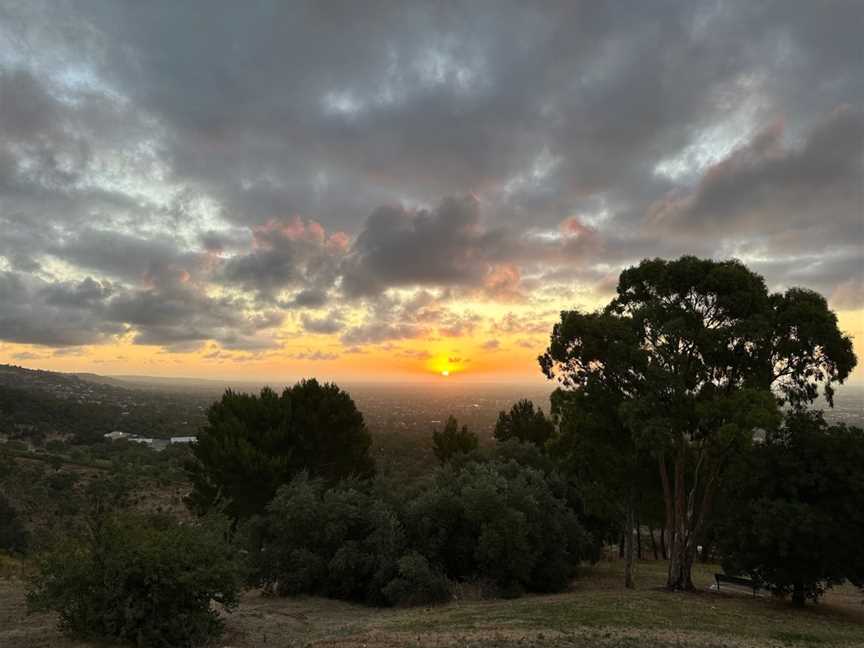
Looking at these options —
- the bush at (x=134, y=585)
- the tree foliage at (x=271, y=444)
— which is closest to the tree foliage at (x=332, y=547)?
the tree foliage at (x=271, y=444)

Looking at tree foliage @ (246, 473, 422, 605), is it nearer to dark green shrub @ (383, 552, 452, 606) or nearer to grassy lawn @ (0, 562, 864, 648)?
dark green shrub @ (383, 552, 452, 606)

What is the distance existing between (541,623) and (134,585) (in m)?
9.38

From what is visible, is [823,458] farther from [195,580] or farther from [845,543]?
[195,580]

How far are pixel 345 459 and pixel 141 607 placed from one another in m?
23.5

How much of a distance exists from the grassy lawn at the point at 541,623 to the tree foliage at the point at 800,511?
1.33m

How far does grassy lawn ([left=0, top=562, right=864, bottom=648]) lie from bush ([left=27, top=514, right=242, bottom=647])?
682 millimetres

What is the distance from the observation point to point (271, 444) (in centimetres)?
3180

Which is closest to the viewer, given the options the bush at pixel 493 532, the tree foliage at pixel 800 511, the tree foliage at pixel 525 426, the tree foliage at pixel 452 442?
the tree foliage at pixel 800 511

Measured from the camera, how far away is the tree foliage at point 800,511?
16.1 metres

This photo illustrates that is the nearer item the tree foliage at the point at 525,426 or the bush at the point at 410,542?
the bush at the point at 410,542

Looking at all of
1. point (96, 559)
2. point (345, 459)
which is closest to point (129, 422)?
point (345, 459)

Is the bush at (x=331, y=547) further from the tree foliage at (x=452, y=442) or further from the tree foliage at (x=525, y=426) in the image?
the tree foliage at (x=452, y=442)

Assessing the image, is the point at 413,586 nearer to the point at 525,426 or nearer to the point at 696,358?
the point at 696,358

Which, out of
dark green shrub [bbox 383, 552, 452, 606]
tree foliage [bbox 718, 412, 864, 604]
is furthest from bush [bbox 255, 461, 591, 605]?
tree foliage [bbox 718, 412, 864, 604]
